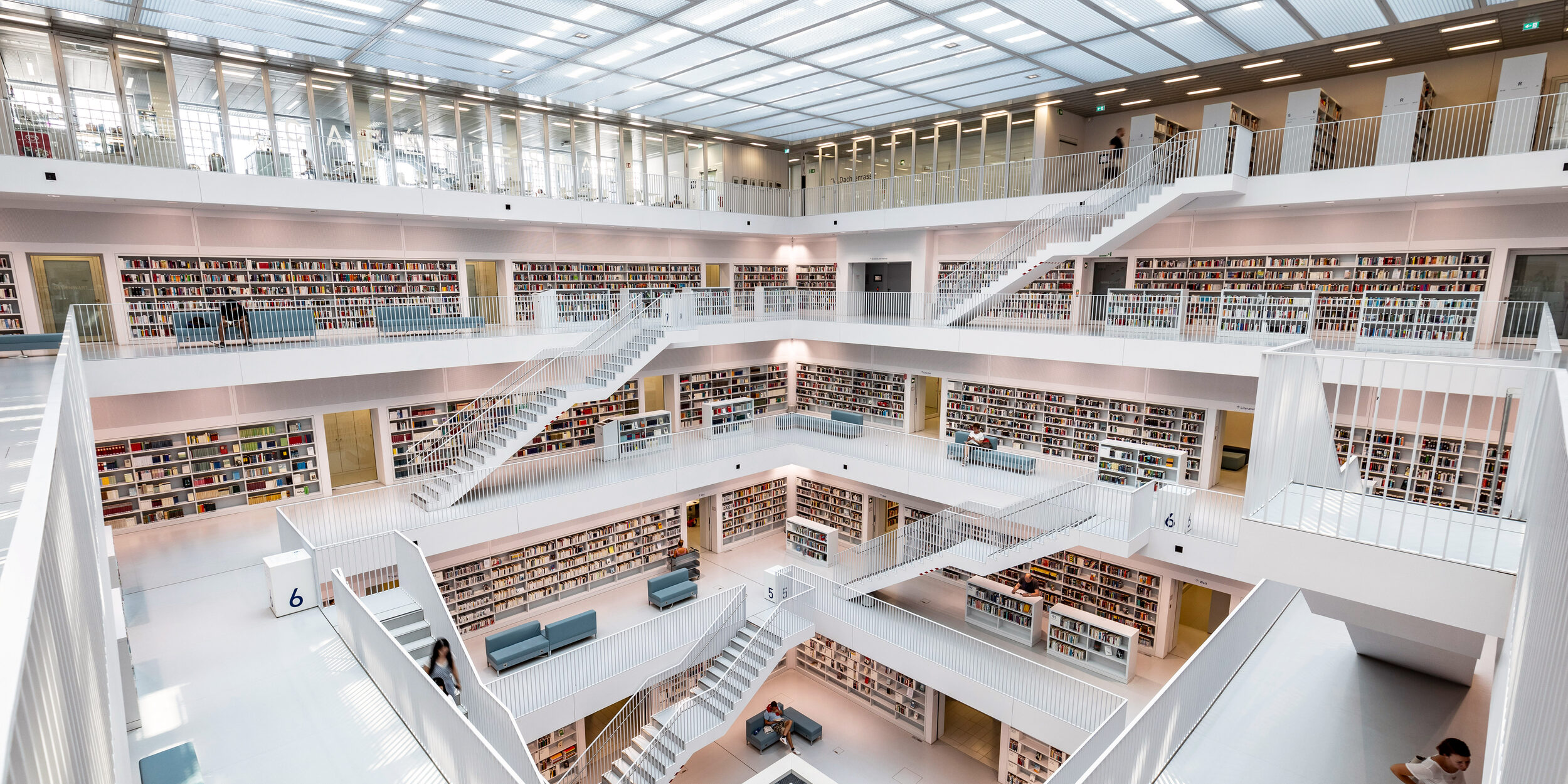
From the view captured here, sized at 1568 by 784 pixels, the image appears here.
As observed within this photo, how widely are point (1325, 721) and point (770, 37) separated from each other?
10.8 m

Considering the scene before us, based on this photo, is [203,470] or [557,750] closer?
[203,470]

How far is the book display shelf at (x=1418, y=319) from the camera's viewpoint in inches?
392

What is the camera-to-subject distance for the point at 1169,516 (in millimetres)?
10641

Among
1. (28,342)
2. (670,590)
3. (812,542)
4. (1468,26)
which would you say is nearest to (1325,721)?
(812,542)

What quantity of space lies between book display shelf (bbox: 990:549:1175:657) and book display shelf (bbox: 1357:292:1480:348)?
4.96 m

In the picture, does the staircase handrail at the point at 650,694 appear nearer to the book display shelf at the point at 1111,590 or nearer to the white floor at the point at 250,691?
the white floor at the point at 250,691

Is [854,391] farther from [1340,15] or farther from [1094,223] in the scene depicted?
[1340,15]

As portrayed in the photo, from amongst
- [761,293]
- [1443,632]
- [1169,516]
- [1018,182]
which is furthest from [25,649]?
[1018,182]

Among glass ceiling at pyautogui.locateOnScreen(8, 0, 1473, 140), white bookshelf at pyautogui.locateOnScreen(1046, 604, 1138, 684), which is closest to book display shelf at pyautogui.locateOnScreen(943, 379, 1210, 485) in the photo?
white bookshelf at pyautogui.locateOnScreen(1046, 604, 1138, 684)

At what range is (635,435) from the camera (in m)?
14.8

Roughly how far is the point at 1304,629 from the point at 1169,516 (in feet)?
8.83

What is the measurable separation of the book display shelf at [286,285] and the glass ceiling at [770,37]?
3.41m

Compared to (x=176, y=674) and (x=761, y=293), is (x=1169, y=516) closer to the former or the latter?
(x=761, y=293)

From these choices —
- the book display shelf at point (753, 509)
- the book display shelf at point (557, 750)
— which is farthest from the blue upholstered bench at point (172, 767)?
the book display shelf at point (753, 509)
